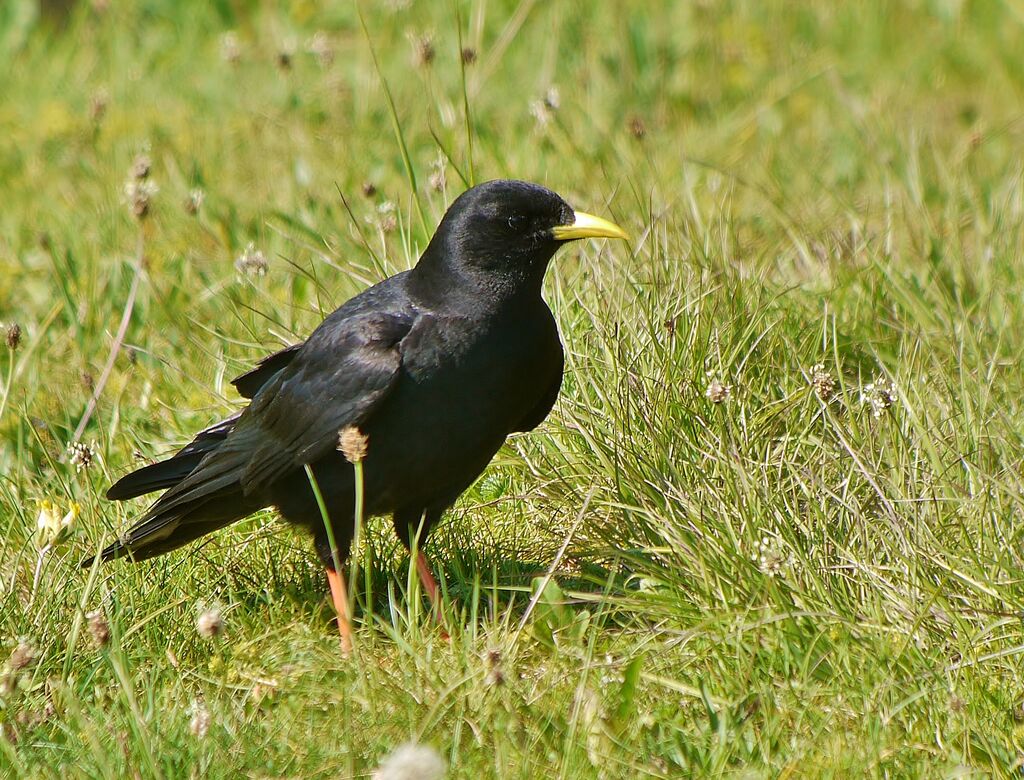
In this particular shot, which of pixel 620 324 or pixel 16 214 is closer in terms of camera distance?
pixel 620 324

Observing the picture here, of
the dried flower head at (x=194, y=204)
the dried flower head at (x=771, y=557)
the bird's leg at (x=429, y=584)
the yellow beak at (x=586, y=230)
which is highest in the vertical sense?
the yellow beak at (x=586, y=230)

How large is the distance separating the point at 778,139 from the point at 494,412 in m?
3.84

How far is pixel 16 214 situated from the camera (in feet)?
21.5

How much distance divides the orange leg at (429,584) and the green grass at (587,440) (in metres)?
0.06

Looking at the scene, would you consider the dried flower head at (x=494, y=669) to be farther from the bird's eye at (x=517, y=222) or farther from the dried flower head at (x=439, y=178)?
the dried flower head at (x=439, y=178)

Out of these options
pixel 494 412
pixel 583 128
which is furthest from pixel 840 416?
pixel 583 128

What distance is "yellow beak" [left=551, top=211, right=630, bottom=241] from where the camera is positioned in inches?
161

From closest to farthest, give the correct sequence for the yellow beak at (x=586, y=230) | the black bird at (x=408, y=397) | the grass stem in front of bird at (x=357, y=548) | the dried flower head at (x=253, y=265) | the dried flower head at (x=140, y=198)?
1. the grass stem in front of bird at (x=357, y=548)
2. the black bird at (x=408, y=397)
3. the yellow beak at (x=586, y=230)
4. the dried flower head at (x=140, y=198)
5. the dried flower head at (x=253, y=265)

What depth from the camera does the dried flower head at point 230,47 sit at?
23.5 feet

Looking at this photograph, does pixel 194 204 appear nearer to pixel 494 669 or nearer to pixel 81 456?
pixel 81 456

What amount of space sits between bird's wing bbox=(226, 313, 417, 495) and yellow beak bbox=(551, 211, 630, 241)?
49 cm

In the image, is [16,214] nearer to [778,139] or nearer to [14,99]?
[14,99]

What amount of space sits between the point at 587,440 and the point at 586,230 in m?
0.59

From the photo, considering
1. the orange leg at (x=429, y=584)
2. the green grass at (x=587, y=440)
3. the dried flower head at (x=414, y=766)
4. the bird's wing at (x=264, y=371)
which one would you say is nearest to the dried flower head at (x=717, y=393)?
the green grass at (x=587, y=440)
